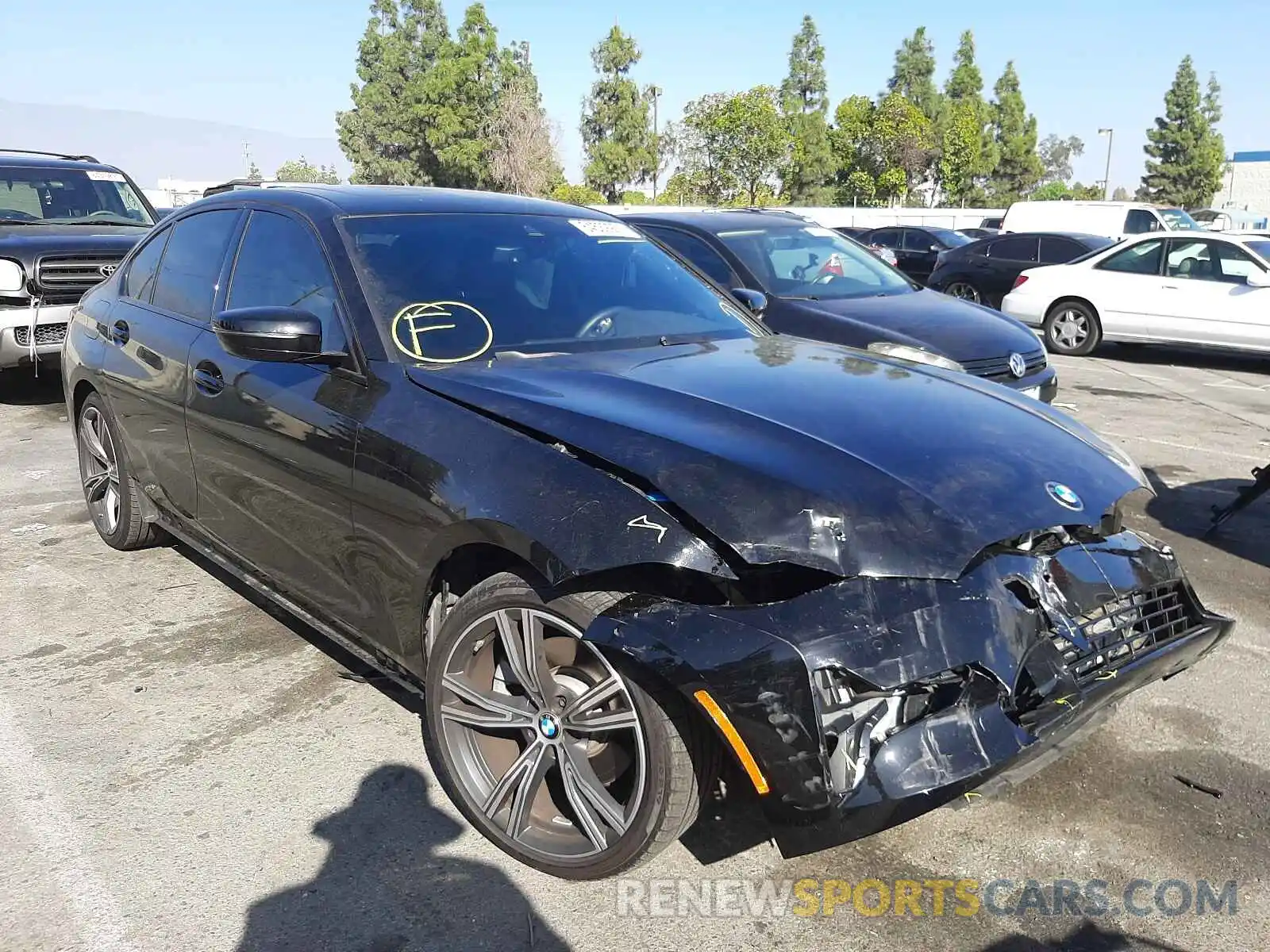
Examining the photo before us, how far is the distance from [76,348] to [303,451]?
2.59 m

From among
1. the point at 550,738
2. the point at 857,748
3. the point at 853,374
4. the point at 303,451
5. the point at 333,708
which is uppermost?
the point at 853,374

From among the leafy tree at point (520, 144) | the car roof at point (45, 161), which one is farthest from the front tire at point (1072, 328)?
the leafy tree at point (520, 144)

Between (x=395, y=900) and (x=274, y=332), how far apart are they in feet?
5.37

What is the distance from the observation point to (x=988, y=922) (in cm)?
250

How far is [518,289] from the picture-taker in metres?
3.53

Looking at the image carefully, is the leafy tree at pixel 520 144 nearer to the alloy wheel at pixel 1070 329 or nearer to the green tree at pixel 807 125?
the green tree at pixel 807 125

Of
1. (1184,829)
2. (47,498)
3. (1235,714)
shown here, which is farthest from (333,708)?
(47,498)

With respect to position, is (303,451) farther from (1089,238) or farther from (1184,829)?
(1089,238)

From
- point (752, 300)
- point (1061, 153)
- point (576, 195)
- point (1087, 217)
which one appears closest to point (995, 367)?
point (752, 300)

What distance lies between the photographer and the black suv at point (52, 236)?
8.41 m

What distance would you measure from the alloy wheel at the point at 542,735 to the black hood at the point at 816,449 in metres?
0.41

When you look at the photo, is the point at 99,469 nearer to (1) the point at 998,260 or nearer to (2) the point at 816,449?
(2) the point at 816,449

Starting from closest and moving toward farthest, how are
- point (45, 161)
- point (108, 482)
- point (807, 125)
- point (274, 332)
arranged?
point (274, 332), point (108, 482), point (45, 161), point (807, 125)

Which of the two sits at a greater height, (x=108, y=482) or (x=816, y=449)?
(x=816, y=449)
